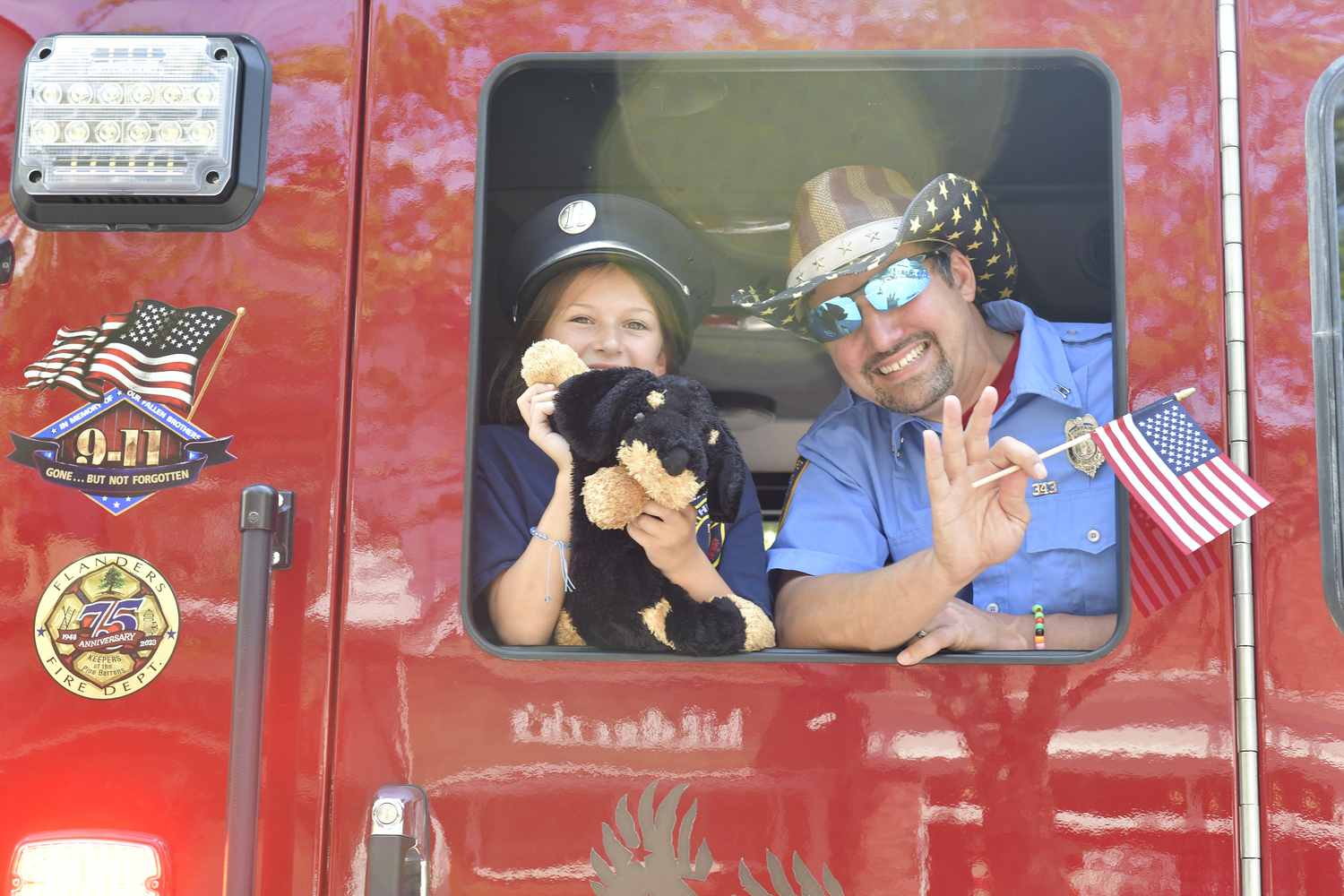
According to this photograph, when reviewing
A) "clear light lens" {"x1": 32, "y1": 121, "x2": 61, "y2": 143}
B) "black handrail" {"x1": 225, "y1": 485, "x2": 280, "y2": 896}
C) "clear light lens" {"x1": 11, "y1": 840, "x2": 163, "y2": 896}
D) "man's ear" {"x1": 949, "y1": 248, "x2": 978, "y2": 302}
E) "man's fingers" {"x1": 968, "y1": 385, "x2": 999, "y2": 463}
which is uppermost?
"man's ear" {"x1": 949, "y1": 248, "x2": 978, "y2": 302}

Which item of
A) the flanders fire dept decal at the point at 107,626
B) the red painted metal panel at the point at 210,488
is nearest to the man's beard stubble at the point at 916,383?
the red painted metal panel at the point at 210,488

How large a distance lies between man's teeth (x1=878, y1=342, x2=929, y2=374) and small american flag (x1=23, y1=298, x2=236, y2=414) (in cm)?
120

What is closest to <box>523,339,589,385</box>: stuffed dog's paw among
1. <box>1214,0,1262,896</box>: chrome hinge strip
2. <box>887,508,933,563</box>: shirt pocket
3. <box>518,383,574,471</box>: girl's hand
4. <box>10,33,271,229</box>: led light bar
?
<box>518,383,574,471</box>: girl's hand

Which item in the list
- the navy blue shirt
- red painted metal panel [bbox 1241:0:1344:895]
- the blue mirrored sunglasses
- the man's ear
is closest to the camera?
red painted metal panel [bbox 1241:0:1344:895]

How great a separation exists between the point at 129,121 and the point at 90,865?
3.55 ft

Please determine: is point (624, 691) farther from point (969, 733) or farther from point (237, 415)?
point (237, 415)

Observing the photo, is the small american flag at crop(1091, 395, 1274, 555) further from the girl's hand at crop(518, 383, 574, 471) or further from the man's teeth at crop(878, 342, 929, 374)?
the girl's hand at crop(518, 383, 574, 471)

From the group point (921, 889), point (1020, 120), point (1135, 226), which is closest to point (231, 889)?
point (921, 889)

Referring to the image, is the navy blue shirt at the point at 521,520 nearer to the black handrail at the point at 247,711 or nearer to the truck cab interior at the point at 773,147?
the truck cab interior at the point at 773,147

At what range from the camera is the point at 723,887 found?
1317mm

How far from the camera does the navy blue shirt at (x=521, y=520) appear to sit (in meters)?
1.50

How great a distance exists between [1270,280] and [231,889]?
1.71 meters

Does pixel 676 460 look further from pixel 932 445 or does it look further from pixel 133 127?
pixel 133 127

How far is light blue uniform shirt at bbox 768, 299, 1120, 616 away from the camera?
5.17 ft
